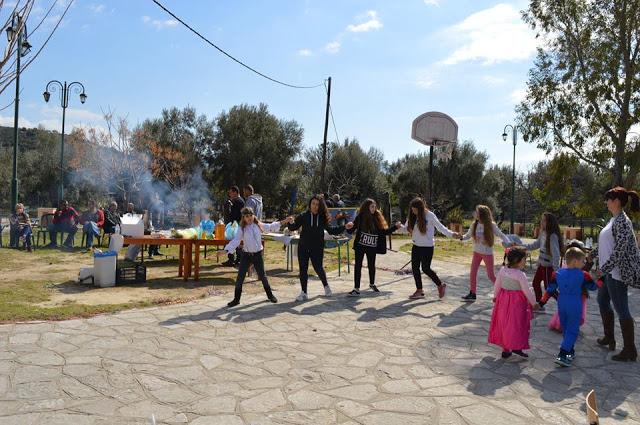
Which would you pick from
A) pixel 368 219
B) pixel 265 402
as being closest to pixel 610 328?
pixel 368 219

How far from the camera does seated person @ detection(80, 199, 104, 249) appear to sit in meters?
13.9

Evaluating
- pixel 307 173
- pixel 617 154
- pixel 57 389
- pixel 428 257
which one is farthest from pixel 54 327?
pixel 307 173

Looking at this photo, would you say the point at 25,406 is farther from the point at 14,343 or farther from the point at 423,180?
the point at 423,180

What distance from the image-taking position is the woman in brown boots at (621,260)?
482 centimetres

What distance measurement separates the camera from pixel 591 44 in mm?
12875

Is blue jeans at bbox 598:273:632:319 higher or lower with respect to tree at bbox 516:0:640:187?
lower

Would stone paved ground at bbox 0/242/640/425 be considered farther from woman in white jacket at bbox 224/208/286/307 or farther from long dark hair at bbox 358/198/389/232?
long dark hair at bbox 358/198/389/232

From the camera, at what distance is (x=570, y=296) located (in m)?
4.99

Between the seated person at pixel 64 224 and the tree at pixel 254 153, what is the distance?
58.7ft

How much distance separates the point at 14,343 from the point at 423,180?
102 feet

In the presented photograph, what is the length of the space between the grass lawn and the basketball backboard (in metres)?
3.63

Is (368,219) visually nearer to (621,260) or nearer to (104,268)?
(621,260)

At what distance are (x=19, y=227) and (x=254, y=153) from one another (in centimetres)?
1933

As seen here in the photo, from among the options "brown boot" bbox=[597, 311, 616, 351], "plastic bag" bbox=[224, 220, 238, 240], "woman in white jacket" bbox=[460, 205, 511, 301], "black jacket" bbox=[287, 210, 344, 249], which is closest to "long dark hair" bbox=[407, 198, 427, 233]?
"woman in white jacket" bbox=[460, 205, 511, 301]
